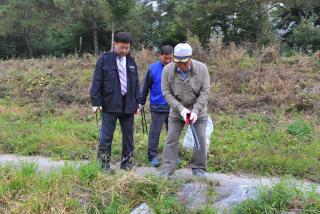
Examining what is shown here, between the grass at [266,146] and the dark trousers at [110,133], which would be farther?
the grass at [266,146]

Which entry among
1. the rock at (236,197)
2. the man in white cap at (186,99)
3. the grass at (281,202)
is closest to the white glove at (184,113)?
the man in white cap at (186,99)

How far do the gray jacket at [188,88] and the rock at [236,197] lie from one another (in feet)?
3.77

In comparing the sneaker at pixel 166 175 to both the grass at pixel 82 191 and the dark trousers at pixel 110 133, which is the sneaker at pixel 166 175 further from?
the dark trousers at pixel 110 133

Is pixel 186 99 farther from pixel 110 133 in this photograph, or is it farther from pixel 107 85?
pixel 110 133

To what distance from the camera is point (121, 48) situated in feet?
19.2

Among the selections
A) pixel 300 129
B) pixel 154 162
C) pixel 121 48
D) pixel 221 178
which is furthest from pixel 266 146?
pixel 121 48

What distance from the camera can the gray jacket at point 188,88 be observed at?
5.57m

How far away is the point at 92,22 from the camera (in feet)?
87.9

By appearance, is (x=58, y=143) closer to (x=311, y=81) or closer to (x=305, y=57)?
(x=311, y=81)

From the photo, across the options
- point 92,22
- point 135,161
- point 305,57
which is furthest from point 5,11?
Answer: point 135,161

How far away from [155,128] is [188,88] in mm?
1492

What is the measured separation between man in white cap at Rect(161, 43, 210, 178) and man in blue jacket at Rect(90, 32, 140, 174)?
1.99 feet

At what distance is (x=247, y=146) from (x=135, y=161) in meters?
2.00

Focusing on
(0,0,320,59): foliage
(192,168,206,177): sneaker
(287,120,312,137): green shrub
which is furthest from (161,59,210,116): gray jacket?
(0,0,320,59): foliage
